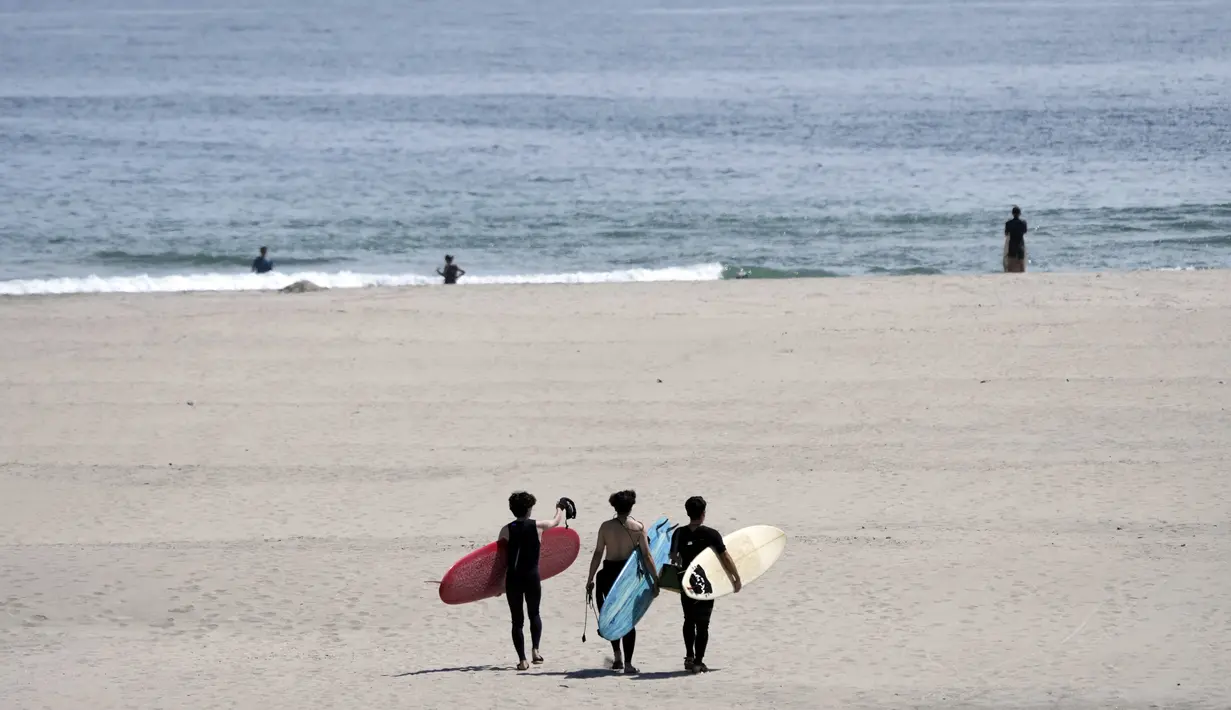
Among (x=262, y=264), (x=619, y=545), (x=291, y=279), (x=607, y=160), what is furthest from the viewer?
(x=607, y=160)

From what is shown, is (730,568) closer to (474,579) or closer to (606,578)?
(606,578)

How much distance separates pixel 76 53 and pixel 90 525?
84.4m

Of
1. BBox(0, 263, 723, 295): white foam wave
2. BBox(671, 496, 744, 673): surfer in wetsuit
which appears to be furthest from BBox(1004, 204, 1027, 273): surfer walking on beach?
BBox(671, 496, 744, 673): surfer in wetsuit

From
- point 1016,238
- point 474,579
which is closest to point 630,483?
point 474,579

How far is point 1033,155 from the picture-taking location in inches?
1828

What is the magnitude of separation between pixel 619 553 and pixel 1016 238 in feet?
57.6

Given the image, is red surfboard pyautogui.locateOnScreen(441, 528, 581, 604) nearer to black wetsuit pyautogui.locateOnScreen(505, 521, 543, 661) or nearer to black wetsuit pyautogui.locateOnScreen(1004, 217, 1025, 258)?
black wetsuit pyautogui.locateOnScreen(505, 521, 543, 661)

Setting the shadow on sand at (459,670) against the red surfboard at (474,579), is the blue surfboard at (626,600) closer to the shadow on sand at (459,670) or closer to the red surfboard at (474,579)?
the red surfboard at (474,579)

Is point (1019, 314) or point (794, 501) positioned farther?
point (1019, 314)

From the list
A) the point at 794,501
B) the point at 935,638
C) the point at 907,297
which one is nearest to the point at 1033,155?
the point at 907,297

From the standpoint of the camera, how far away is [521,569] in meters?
9.65

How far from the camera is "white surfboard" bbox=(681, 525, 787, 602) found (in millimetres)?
9516

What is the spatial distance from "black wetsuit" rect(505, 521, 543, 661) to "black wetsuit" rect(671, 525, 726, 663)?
91cm

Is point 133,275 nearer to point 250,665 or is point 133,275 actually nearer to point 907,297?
point 907,297
